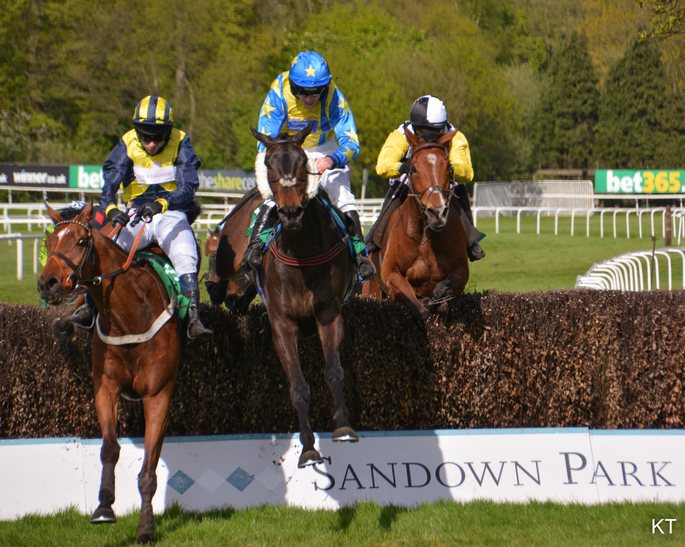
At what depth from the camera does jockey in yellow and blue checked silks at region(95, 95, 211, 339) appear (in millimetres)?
6906

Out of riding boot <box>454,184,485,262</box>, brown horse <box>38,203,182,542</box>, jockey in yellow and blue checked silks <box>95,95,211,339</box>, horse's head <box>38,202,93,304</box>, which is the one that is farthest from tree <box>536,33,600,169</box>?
horse's head <box>38,202,93,304</box>

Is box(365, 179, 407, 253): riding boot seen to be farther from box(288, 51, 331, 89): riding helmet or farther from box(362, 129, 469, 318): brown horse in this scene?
box(288, 51, 331, 89): riding helmet

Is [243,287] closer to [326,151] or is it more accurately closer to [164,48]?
[326,151]

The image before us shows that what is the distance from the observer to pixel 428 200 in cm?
761

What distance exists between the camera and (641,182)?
3950 cm

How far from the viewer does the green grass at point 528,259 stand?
57.4 feet

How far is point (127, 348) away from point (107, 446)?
551 mm

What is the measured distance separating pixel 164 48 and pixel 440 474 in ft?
150

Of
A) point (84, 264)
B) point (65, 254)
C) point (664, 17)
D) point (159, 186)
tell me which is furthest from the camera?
point (664, 17)

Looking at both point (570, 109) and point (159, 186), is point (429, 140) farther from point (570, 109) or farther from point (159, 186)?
point (570, 109)

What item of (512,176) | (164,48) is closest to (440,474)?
(164,48)

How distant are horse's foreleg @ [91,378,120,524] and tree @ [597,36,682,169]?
4756 cm

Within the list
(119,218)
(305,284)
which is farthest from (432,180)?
(119,218)

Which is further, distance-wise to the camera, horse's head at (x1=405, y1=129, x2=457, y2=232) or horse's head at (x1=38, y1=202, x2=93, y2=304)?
horse's head at (x1=405, y1=129, x2=457, y2=232)
